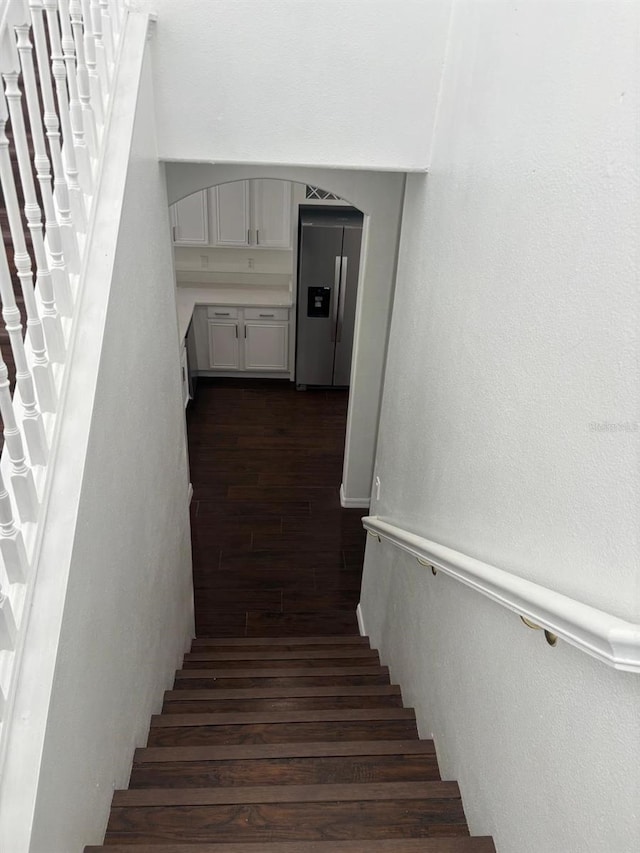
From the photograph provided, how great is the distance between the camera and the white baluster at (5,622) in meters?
1.34

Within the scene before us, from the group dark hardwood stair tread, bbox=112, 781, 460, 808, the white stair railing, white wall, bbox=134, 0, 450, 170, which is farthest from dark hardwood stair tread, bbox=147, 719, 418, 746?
white wall, bbox=134, 0, 450, 170

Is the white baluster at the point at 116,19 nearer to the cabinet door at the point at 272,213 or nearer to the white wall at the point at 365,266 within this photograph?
the white wall at the point at 365,266

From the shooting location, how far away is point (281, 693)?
10.3 feet

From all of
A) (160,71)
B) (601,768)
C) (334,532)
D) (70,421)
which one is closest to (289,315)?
(334,532)

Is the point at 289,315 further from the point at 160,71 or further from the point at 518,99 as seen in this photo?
the point at 518,99

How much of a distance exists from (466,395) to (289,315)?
5150 mm

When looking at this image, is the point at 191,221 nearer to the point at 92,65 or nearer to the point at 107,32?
the point at 107,32

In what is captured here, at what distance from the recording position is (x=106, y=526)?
1.96 meters

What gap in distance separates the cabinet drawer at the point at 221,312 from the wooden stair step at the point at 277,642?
3.85 m

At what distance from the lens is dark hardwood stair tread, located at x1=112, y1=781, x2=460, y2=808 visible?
2.10 metres

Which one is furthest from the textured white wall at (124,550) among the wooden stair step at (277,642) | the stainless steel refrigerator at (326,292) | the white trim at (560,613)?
the stainless steel refrigerator at (326,292)

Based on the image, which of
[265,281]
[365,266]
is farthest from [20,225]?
[265,281]

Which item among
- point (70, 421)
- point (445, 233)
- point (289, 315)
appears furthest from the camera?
point (289, 315)

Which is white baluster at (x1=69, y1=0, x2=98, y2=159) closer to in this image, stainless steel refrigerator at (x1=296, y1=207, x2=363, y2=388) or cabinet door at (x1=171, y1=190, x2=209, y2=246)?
stainless steel refrigerator at (x1=296, y1=207, x2=363, y2=388)
